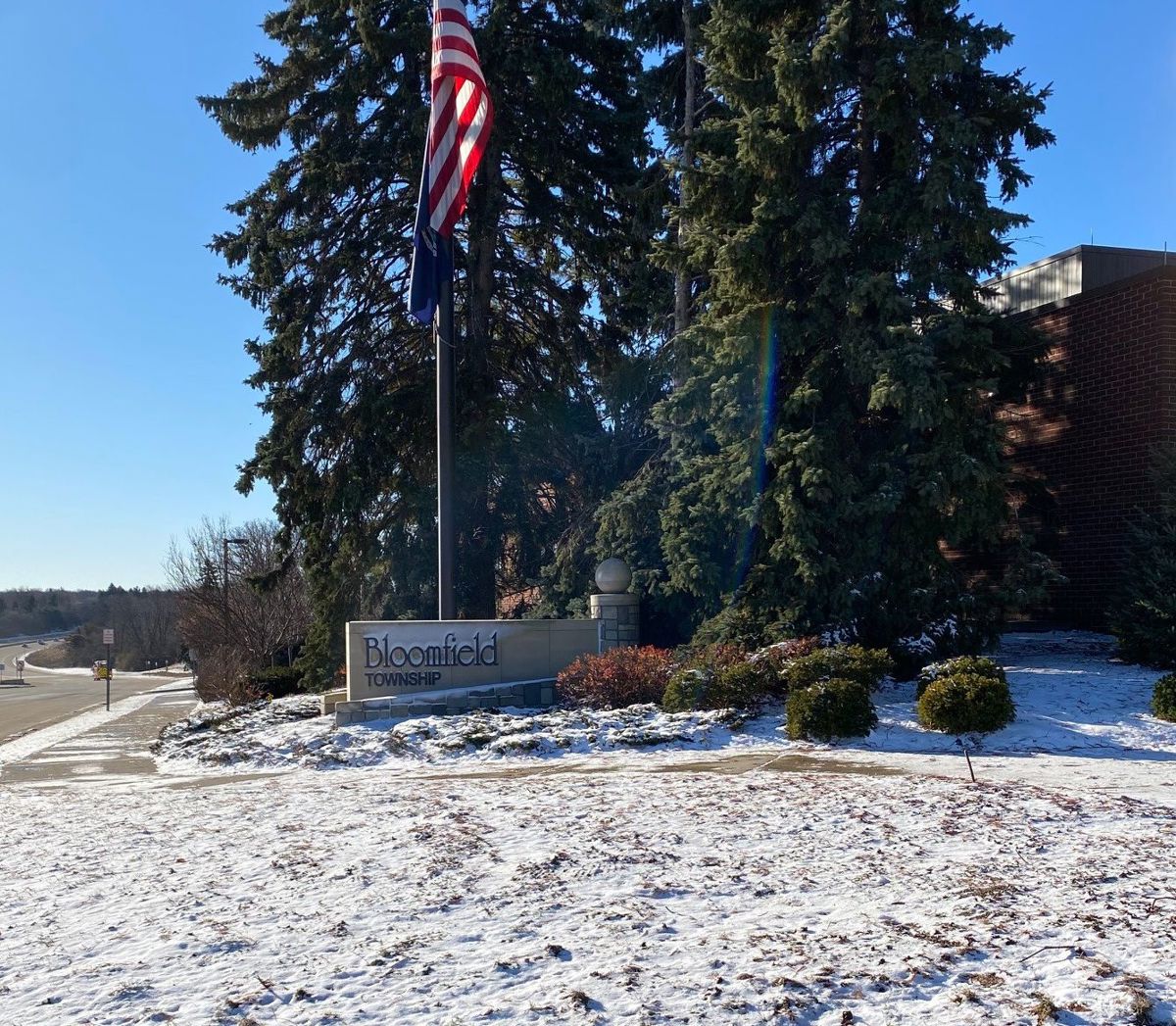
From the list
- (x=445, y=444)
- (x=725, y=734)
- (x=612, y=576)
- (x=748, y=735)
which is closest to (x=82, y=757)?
(x=445, y=444)

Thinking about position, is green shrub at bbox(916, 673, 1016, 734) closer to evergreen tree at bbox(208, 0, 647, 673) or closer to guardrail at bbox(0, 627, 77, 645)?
evergreen tree at bbox(208, 0, 647, 673)

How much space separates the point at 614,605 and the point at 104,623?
123861mm

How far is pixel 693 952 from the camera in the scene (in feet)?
16.5

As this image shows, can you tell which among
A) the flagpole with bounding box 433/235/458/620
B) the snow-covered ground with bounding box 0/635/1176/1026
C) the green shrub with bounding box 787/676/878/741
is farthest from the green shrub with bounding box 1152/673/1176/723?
the flagpole with bounding box 433/235/458/620

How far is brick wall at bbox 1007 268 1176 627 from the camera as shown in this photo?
1544 centimetres

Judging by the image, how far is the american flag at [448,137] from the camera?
52.8 ft

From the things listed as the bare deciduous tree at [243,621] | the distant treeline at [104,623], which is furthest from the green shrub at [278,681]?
the distant treeline at [104,623]

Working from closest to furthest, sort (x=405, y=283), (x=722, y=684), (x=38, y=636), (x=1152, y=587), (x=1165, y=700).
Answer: (x=1165, y=700) → (x=722, y=684) → (x=1152, y=587) → (x=405, y=283) → (x=38, y=636)

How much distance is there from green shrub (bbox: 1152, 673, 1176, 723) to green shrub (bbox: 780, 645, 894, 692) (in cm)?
282

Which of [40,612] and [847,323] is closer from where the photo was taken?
[847,323]

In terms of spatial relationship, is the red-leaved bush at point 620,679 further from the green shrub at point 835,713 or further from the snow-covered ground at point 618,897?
the snow-covered ground at point 618,897

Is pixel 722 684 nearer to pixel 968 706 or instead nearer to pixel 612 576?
pixel 968 706

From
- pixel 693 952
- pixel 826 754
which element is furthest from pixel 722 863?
pixel 826 754

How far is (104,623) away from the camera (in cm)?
12588
